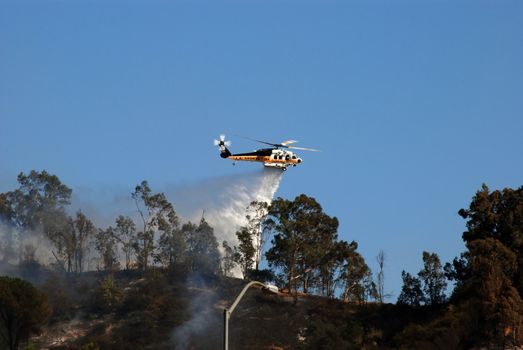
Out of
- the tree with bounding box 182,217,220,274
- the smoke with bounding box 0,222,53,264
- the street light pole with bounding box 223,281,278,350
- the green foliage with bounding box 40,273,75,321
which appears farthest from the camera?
the smoke with bounding box 0,222,53,264

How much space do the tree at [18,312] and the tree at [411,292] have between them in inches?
1625

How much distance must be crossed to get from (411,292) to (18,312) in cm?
4499

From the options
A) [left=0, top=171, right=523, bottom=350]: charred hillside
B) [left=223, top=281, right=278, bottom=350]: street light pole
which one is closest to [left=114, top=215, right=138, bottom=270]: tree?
[left=0, top=171, right=523, bottom=350]: charred hillside

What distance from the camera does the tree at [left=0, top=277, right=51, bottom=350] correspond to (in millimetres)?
123312

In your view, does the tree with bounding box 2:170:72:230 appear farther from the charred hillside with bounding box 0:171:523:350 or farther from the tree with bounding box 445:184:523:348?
the tree with bounding box 445:184:523:348

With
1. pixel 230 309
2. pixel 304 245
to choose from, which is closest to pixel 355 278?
pixel 304 245

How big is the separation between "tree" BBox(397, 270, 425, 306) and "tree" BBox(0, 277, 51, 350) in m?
41.3

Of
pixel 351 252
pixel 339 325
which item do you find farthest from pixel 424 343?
pixel 351 252

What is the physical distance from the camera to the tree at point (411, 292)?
132 metres

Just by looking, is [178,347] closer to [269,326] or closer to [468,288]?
[269,326]

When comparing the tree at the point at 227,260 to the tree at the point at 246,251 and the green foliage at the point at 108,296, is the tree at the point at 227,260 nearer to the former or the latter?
the tree at the point at 246,251

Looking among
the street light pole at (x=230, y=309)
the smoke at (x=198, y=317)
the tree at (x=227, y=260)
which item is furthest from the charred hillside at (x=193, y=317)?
the street light pole at (x=230, y=309)

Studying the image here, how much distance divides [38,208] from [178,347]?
5035cm

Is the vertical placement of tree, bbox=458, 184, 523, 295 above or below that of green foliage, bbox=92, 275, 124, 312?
above
